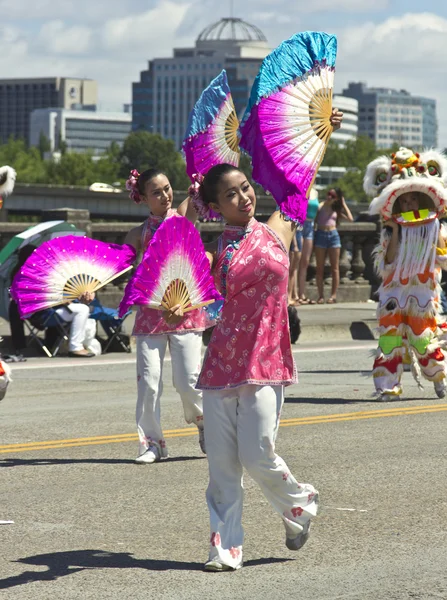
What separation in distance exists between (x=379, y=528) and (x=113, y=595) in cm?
183

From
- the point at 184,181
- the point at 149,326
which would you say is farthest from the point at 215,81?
the point at 184,181

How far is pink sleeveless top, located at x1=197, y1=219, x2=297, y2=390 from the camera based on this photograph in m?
6.48

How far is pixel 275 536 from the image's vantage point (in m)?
7.11

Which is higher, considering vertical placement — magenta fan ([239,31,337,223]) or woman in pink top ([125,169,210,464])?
magenta fan ([239,31,337,223])

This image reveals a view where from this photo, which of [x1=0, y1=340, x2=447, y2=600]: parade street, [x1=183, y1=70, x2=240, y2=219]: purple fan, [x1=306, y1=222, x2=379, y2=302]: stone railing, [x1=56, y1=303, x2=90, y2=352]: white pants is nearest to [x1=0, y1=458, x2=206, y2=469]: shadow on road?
[x1=0, y1=340, x2=447, y2=600]: parade street

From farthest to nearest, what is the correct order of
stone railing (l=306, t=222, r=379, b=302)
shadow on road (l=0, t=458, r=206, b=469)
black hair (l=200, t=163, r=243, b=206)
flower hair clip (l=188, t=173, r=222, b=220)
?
stone railing (l=306, t=222, r=379, b=302) → shadow on road (l=0, t=458, r=206, b=469) → flower hair clip (l=188, t=173, r=222, b=220) → black hair (l=200, t=163, r=243, b=206)

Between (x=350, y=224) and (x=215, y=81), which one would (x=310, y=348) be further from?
(x=215, y=81)

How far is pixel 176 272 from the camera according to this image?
21.8ft

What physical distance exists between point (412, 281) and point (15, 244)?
20.8ft

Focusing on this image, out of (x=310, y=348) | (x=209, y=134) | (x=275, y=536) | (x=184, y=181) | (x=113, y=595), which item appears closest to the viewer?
(x=113, y=595)

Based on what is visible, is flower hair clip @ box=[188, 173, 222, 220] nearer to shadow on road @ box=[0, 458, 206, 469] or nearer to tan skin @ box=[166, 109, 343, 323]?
tan skin @ box=[166, 109, 343, 323]

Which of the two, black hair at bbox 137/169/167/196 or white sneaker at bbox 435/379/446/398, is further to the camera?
white sneaker at bbox 435/379/446/398

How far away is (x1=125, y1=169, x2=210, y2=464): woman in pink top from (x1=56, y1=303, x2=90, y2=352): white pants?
7635 millimetres

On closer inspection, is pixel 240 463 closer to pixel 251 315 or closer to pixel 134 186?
pixel 251 315
